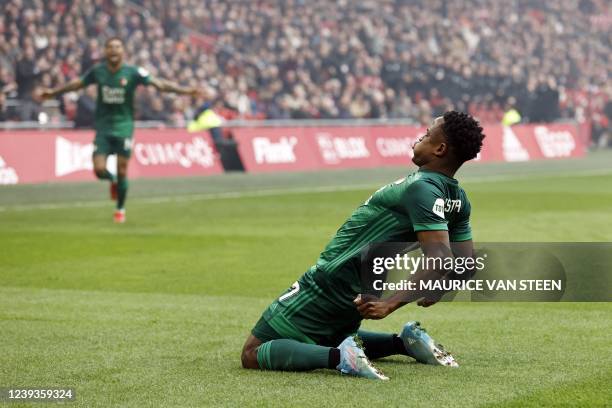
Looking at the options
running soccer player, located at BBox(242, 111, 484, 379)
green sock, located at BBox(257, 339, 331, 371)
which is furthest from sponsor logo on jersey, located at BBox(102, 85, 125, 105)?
green sock, located at BBox(257, 339, 331, 371)

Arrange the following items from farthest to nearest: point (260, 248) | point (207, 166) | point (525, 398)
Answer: point (207, 166) → point (260, 248) → point (525, 398)

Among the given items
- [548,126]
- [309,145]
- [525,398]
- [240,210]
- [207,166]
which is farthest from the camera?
[548,126]

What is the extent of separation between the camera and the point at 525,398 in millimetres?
5809

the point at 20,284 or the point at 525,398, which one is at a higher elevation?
the point at 525,398

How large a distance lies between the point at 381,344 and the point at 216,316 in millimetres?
2211

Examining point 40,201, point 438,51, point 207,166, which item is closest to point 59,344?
point 40,201

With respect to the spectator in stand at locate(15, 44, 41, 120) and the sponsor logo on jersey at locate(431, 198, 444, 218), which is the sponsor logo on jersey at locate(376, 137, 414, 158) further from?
the sponsor logo on jersey at locate(431, 198, 444, 218)

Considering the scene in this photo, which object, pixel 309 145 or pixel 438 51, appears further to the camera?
pixel 438 51

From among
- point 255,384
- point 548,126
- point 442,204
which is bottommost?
point 548,126

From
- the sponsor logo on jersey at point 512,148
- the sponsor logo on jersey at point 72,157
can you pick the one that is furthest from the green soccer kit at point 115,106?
the sponsor logo on jersey at point 512,148

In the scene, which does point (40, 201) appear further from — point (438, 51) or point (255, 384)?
point (438, 51)

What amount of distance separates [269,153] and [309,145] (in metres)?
1.62

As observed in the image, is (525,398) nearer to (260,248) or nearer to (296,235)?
(260,248)

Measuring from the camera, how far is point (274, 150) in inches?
1207
